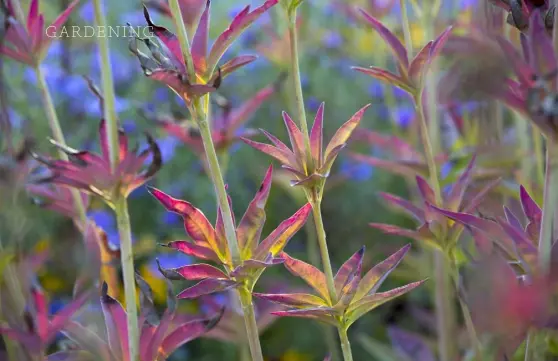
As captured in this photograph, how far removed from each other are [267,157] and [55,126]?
46.7 inches

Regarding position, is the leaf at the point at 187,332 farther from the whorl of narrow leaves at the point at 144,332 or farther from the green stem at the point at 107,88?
the green stem at the point at 107,88

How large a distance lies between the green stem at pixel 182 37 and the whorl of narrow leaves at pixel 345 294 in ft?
0.43

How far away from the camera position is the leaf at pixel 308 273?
47 cm

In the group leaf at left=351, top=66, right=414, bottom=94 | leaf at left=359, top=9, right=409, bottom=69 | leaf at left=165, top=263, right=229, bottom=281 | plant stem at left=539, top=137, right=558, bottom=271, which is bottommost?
leaf at left=165, top=263, right=229, bottom=281

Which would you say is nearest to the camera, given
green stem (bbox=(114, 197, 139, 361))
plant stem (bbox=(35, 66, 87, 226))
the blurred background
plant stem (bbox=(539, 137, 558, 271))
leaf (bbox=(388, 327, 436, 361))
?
plant stem (bbox=(539, 137, 558, 271))

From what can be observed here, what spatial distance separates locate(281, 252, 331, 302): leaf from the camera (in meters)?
0.47

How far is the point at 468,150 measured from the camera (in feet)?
2.90

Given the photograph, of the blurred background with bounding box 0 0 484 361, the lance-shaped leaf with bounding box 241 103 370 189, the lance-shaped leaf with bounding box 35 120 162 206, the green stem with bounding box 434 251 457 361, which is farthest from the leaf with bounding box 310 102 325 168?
the blurred background with bounding box 0 0 484 361

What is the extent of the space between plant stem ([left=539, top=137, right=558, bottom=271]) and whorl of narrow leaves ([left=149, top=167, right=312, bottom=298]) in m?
0.14

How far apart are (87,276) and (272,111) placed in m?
1.43

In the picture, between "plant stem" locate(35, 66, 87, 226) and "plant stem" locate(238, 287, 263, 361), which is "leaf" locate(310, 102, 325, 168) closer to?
"plant stem" locate(238, 287, 263, 361)

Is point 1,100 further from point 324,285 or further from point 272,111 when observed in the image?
point 272,111

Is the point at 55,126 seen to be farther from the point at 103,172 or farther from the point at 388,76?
the point at 388,76

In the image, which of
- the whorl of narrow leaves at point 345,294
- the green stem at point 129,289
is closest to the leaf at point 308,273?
the whorl of narrow leaves at point 345,294
